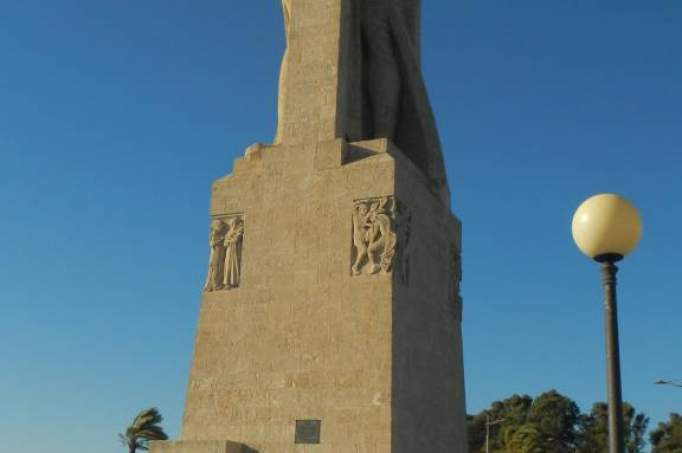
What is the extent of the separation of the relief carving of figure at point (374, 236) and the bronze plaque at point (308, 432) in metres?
1.82

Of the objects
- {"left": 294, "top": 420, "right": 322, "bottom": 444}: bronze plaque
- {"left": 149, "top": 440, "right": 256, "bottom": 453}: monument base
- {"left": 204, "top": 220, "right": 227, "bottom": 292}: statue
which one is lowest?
{"left": 149, "top": 440, "right": 256, "bottom": 453}: monument base

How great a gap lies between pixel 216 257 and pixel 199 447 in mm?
2563

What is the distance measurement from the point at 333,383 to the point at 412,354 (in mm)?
1082

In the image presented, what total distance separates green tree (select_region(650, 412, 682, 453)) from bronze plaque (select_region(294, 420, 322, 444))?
46817 millimetres

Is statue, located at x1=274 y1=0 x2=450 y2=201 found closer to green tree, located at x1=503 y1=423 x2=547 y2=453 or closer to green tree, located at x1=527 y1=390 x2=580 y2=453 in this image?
green tree, located at x1=503 y1=423 x2=547 y2=453

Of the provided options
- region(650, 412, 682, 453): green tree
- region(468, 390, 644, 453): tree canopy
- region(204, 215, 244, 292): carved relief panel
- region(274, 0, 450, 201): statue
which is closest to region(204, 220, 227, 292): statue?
region(204, 215, 244, 292): carved relief panel

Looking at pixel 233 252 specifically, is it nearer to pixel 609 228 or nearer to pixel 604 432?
pixel 609 228

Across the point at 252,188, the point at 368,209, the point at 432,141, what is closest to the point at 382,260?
the point at 368,209

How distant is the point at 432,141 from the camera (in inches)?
486

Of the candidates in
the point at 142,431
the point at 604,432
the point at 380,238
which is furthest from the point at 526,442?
the point at 380,238

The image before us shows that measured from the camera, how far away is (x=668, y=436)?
171 ft

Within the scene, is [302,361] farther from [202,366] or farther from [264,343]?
[202,366]

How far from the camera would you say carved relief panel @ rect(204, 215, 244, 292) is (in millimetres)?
10844

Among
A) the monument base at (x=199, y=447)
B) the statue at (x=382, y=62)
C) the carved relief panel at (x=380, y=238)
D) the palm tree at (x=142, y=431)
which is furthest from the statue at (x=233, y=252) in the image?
the palm tree at (x=142, y=431)
